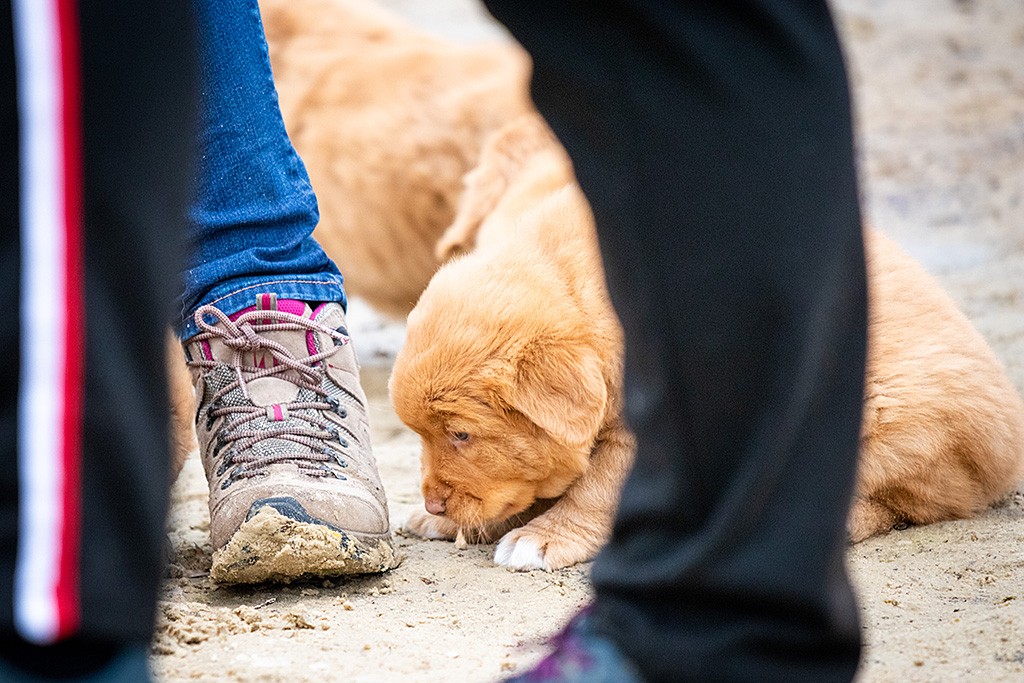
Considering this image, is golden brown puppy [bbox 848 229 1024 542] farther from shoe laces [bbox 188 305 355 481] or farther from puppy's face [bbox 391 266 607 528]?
shoe laces [bbox 188 305 355 481]

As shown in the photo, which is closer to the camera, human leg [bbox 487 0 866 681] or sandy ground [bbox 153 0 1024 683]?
human leg [bbox 487 0 866 681]

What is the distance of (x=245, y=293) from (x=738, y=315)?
5.08ft

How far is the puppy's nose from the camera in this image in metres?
2.52

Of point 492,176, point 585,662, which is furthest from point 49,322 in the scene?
point 492,176

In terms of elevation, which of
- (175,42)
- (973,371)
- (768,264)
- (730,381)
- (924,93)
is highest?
(175,42)

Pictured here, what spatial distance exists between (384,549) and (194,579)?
1.27 feet

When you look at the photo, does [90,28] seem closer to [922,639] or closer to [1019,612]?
[922,639]

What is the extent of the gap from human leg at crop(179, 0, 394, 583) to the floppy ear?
0.37 m

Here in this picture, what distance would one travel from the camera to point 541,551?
96.0 inches

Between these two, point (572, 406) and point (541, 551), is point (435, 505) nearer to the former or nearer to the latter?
point (541, 551)

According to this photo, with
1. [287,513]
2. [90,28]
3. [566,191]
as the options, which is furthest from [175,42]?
[566,191]

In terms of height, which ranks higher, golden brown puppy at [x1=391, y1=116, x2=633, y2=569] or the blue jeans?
the blue jeans

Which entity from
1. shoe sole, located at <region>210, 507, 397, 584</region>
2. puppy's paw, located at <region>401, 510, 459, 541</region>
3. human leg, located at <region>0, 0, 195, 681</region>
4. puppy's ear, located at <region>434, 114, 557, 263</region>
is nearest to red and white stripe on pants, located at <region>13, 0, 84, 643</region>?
human leg, located at <region>0, 0, 195, 681</region>

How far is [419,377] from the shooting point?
2479 millimetres
